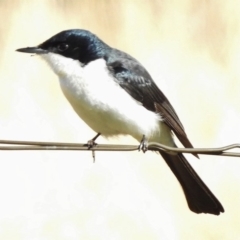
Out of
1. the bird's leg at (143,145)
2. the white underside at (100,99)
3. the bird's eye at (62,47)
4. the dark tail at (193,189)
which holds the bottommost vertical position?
the dark tail at (193,189)

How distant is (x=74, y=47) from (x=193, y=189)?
97 cm

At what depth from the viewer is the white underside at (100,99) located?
16.5 feet

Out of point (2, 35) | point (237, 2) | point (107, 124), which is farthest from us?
point (237, 2)

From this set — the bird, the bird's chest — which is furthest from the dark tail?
the bird's chest

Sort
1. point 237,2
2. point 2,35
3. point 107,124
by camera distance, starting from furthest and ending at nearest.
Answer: point 237,2, point 2,35, point 107,124

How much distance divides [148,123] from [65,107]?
238 centimetres

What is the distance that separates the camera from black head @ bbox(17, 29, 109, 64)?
523cm

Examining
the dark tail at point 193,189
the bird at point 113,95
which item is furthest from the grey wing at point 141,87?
the dark tail at point 193,189

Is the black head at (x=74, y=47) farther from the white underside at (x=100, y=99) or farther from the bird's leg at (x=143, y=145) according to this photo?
the bird's leg at (x=143, y=145)

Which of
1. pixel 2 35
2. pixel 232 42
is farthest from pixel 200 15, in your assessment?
pixel 2 35

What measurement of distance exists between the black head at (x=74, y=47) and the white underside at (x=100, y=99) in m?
0.03

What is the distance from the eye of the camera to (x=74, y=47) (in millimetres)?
5266

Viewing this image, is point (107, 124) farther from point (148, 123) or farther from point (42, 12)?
point (42, 12)

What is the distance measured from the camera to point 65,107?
7621mm
